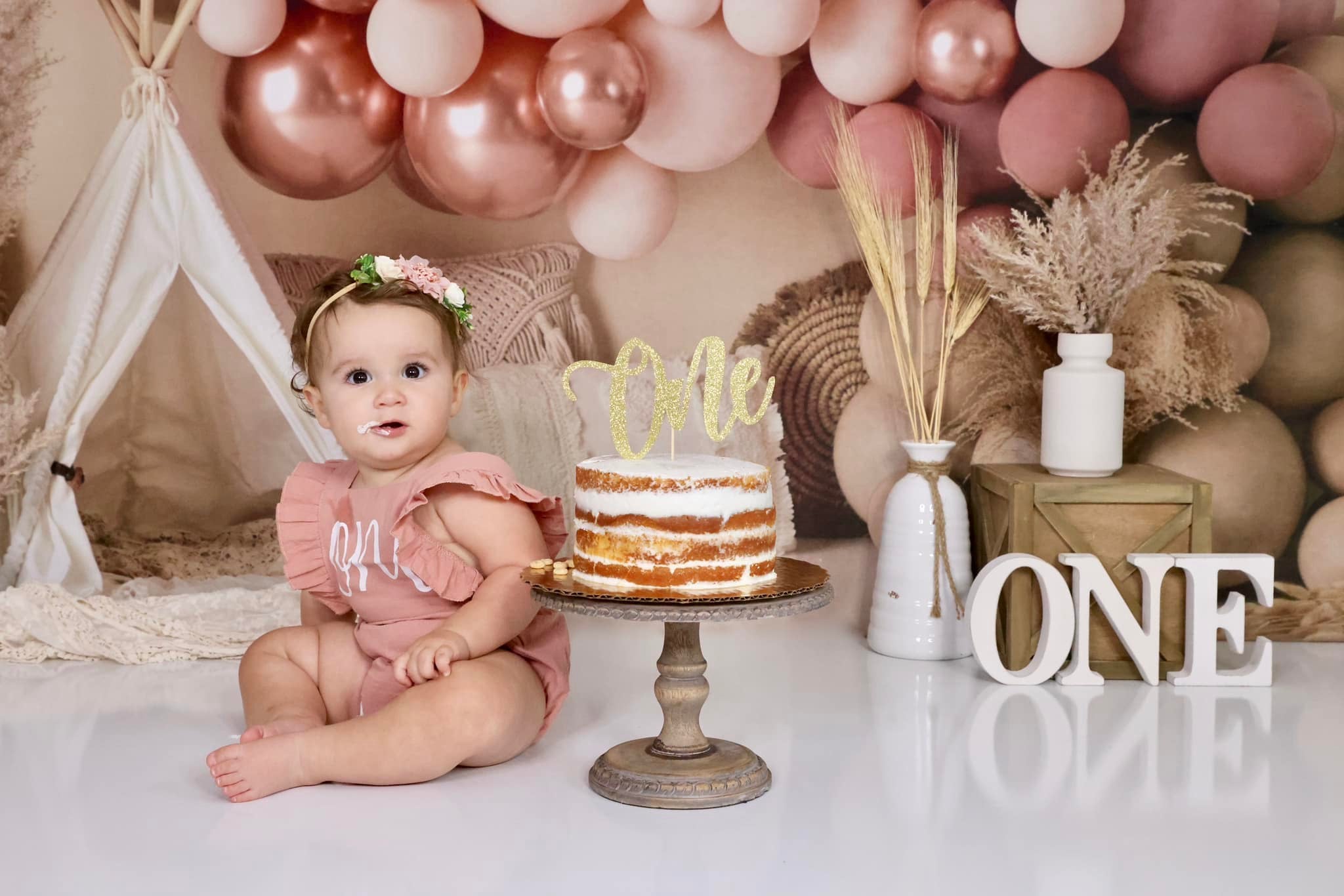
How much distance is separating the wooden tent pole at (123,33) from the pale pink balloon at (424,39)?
19.8 inches

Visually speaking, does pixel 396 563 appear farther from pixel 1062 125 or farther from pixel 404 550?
pixel 1062 125

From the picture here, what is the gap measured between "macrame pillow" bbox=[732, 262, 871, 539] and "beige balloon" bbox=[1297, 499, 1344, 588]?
3.24 ft

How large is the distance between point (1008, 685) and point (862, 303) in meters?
0.99

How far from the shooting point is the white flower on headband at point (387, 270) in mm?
2164

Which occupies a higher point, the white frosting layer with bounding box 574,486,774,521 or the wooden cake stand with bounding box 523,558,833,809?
the white frosting layer with bounding box 574,486,774,521

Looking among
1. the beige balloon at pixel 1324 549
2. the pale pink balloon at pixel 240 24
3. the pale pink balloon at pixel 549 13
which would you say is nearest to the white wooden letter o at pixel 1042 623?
the beige balloon at pixel 1324 549

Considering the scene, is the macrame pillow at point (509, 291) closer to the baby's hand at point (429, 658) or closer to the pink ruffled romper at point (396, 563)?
the pink ruffled romper at point (396, 563)

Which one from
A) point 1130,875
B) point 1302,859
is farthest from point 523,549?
point 1302,859

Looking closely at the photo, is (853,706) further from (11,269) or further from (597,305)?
(11,269)

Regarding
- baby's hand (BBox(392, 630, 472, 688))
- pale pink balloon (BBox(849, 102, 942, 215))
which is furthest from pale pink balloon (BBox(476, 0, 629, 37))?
baby's hand (BBox(392, 630, 472, 688))

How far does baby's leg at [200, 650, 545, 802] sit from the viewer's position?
1.86m

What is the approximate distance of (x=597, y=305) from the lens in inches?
123

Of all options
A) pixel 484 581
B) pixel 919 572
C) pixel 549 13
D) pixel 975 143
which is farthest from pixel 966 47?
pixel 484 581

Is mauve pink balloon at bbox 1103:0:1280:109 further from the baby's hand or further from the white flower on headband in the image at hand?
the baby's hand
